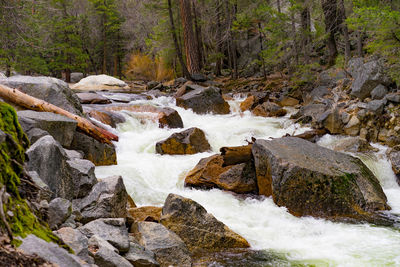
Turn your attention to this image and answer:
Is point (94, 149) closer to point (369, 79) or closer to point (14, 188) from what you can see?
point (14, 188)

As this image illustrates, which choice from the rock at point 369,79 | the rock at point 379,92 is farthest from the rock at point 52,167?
the rock at point 369,79

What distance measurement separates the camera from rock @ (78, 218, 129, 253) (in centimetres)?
369

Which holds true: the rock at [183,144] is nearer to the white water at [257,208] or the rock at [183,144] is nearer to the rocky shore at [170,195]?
the rocky shore at [170,195]

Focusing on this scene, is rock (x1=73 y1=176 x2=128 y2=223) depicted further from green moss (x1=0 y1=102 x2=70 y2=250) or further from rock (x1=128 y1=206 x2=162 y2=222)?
green moss (x1=0 y1=102 x2=70 y2=250)

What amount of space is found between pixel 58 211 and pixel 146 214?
2156mm

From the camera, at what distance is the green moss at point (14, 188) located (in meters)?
1.90

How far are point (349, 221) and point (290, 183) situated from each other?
1.15 meters

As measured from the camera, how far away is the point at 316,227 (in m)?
5.59

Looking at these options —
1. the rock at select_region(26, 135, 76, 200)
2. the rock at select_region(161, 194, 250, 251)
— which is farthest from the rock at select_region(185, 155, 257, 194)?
the rock at select_region(26, 135, 76, 200)

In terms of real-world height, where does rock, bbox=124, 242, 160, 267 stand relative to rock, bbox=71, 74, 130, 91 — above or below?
below

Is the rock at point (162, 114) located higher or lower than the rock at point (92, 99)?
lower

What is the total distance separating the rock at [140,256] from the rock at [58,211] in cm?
76

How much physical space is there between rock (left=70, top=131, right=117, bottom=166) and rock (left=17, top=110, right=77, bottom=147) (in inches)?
13.1

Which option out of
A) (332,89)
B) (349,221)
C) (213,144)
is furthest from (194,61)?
(349,221)
